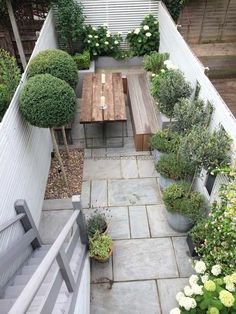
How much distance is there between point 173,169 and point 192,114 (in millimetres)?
903

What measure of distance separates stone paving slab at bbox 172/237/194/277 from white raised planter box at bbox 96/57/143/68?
5227mm

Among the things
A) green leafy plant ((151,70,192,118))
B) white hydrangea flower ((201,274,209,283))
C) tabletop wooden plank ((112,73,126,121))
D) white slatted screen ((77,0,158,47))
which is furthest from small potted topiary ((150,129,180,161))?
white slatted screen ((77,0,158,47))

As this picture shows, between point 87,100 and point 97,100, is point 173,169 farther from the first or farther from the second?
point 87,100

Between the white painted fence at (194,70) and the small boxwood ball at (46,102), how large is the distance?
198 centimetres

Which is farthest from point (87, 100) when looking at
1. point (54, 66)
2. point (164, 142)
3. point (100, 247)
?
point (100, 247)

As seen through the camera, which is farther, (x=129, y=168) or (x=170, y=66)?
(x=170, y=66)

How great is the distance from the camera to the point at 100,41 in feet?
25.2

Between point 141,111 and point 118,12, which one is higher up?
point 118,12

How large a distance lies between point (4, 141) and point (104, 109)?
8.36 feet

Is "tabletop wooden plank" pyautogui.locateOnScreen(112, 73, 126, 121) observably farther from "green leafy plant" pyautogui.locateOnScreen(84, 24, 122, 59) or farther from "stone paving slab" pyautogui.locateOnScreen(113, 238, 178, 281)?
"stone paving slab" pyautogui.locateOnScreen(113, 238, 178, 281)

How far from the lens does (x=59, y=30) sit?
744 centimetres

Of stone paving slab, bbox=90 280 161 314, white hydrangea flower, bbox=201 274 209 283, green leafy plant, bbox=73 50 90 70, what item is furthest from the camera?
green leafy plant, bbox=73 50 90 70

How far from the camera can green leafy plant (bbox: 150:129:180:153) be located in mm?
5039

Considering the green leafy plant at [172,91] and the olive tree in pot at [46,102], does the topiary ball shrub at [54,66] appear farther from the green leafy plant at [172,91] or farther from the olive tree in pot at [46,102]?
the green leafy plant at [172,91]
